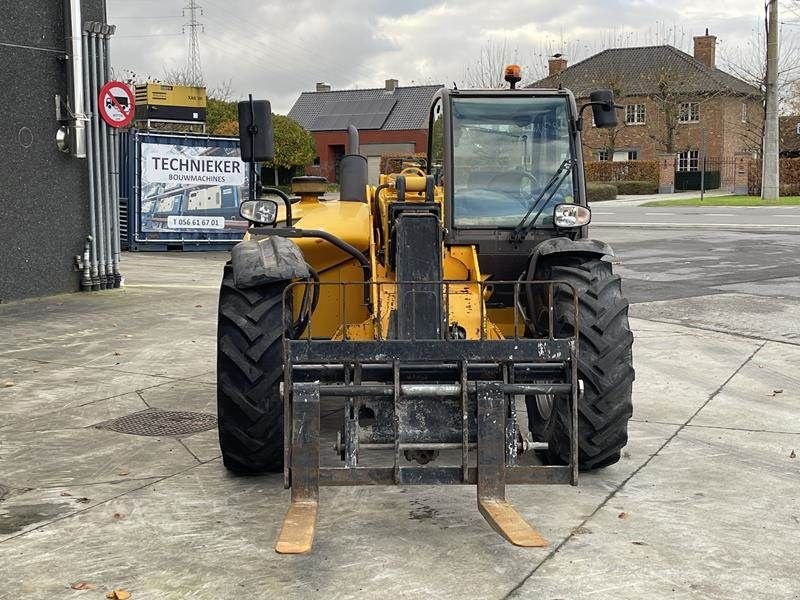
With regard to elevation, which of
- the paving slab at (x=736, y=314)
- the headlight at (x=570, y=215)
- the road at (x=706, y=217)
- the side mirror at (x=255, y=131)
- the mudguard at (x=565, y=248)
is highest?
the side mirror at (x=255, y=131)

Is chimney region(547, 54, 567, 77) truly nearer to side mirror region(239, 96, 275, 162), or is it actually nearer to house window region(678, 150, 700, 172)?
house window region(678, 150, 700, 172)

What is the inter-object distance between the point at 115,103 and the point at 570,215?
9.37 m

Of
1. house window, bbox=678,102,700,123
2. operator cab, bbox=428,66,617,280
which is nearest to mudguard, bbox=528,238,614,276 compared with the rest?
operator cab, bbox=428,66,617,280

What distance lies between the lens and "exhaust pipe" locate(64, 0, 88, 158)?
1382 cm

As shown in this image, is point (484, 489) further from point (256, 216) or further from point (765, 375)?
point (765, 375)

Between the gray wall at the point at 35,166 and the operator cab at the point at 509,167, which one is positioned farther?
the gray wall at the point at 35,166

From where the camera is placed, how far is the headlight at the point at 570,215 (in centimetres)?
649

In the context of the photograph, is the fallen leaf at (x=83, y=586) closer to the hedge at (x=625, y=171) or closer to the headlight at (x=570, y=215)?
the headlight at (x=570, y=215)

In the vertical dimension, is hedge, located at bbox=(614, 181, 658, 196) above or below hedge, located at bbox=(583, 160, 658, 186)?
below

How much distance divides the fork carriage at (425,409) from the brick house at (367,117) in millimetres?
59109

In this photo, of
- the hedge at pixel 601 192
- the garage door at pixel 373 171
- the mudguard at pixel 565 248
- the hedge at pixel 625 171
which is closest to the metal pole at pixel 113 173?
the garage door at pixel 373 171

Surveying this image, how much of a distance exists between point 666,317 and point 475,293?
690cm

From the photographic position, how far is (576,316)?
17.1ft

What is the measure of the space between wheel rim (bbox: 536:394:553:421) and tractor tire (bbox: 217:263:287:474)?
1543 millimetres
